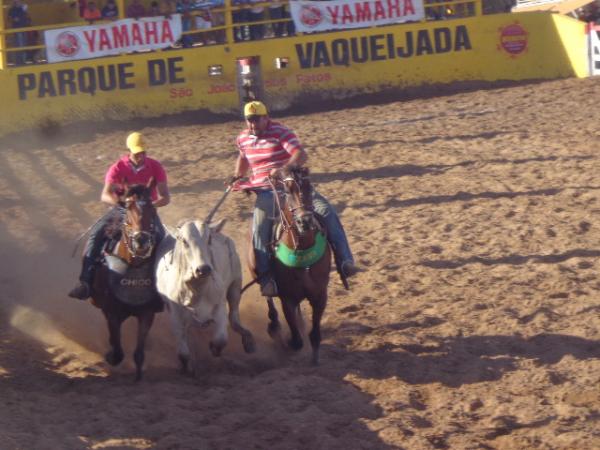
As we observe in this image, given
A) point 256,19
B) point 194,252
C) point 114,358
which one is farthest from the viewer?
point 256,19

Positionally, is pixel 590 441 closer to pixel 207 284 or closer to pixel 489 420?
pixel 489 420

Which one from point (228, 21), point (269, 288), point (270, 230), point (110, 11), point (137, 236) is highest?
point (110, 11)

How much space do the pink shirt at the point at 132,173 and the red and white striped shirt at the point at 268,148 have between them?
73 cm

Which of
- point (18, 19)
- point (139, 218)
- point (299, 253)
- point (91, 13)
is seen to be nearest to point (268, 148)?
point (299, 253)

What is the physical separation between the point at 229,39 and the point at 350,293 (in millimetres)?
10589

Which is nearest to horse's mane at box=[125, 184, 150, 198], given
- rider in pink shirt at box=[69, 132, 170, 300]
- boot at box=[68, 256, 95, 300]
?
rider in pink shirt at box=[69, 132, 170, 300]

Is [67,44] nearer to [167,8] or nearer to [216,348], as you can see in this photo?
[167,8]

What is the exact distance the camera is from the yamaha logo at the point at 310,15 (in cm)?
1962

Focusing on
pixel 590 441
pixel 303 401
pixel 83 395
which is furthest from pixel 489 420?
pixel 83 395

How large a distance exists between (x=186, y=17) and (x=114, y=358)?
12649mm

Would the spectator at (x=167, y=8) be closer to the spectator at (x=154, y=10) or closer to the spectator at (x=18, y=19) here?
the spectator at (x=154, y=10)

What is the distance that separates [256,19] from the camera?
20625 mm

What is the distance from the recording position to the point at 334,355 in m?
8.10

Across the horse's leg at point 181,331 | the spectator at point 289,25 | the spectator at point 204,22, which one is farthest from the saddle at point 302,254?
the spectator at point 289,25
